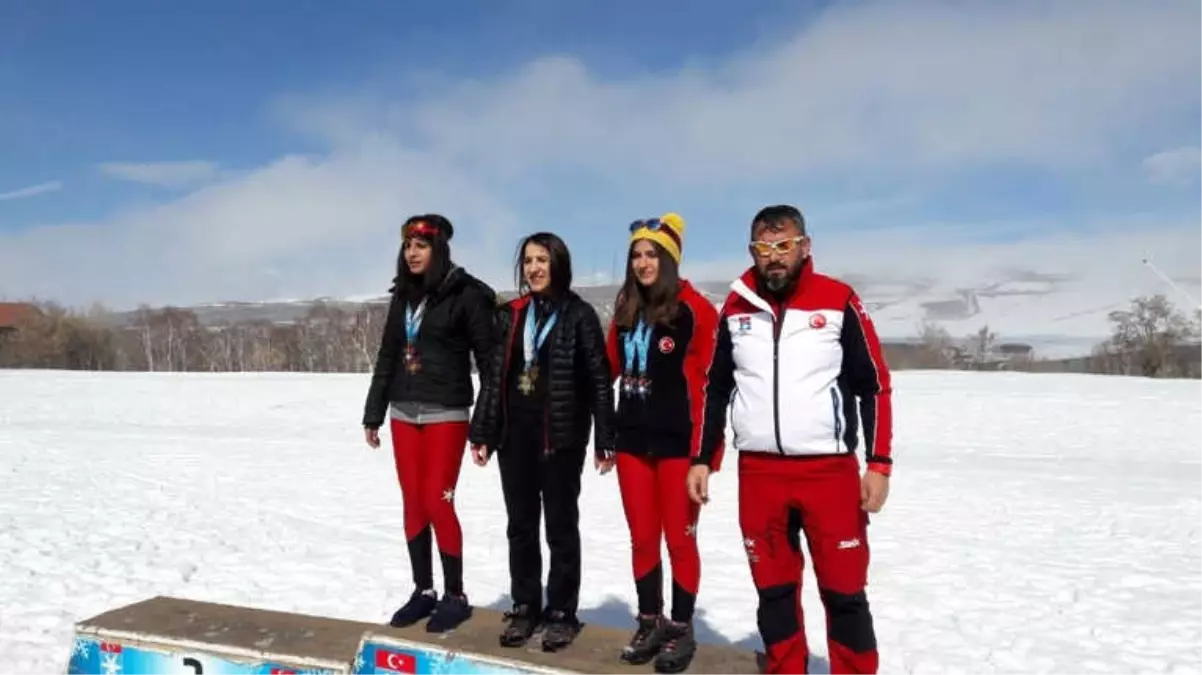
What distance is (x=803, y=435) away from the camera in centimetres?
342

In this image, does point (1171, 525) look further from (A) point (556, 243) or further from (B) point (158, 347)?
(B) point (158, 347)

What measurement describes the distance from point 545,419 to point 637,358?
20.8 inches

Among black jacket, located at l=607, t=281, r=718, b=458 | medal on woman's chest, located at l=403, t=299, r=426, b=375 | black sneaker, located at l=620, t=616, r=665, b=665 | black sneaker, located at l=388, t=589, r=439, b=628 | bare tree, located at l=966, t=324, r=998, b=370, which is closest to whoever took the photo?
black sneaker, located at l=620, t=616, r=665, b=665

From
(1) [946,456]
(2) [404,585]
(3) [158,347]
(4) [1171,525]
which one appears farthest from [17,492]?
(3) [158,347]

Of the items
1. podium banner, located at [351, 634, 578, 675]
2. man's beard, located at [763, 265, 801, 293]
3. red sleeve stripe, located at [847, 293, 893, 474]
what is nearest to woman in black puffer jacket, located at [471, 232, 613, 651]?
podium banner, located at [351, 634, 578, 675]

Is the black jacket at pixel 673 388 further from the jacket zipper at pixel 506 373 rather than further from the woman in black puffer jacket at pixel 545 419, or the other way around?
the jacket zipper at pixel 506 373

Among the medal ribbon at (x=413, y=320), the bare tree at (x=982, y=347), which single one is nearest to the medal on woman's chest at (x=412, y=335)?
the medal ribbon at (x=413, y=320)

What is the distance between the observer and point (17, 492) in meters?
10.5

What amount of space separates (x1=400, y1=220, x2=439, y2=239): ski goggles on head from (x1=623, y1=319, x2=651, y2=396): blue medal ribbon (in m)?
1.21

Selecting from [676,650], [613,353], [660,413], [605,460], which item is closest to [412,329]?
[613,353]

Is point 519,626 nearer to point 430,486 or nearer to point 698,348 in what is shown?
point 430,486

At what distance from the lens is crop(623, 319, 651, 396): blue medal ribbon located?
404 cm

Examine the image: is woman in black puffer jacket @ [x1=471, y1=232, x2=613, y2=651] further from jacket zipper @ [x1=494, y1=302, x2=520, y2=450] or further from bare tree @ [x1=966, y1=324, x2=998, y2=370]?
bare tree @ [x1=966, y1=324, x2=998, y2=370]

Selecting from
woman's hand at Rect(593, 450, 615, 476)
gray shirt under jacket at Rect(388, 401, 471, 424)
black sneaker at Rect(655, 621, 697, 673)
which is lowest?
black sneaker at Rect(655, 621, 697, 673)
